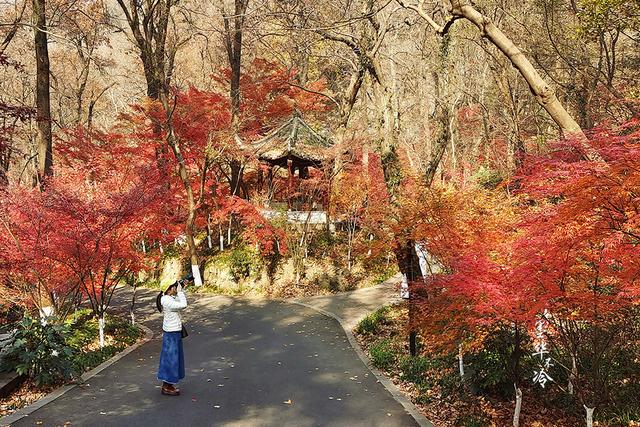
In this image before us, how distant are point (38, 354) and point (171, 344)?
2.03 metres

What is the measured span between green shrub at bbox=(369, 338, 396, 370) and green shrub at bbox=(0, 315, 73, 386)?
528 centimetres

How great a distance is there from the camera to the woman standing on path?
6992mm

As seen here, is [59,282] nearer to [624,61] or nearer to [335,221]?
[335,221]

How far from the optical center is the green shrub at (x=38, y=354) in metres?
7.10

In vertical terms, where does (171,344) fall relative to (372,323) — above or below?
above

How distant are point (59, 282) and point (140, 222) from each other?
9.97 feet

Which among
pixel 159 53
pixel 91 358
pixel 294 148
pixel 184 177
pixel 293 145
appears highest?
pixel 159 53

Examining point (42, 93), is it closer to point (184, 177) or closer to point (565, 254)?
point (184, 177)

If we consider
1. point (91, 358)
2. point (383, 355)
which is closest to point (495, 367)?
point (383, 355)

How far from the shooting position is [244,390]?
752cm

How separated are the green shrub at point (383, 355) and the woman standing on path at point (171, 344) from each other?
387 cm

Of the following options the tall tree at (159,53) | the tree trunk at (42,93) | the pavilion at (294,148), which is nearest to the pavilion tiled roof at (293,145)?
the pavilion at (294,148)

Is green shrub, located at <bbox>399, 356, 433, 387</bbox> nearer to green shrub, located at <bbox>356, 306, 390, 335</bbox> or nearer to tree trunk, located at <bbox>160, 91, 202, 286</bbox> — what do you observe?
green shrub, located at <bbox>356, 306, 390, 335</bbox>

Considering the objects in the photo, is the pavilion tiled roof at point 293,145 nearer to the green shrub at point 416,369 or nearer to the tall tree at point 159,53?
the tall tree at point 159,53
